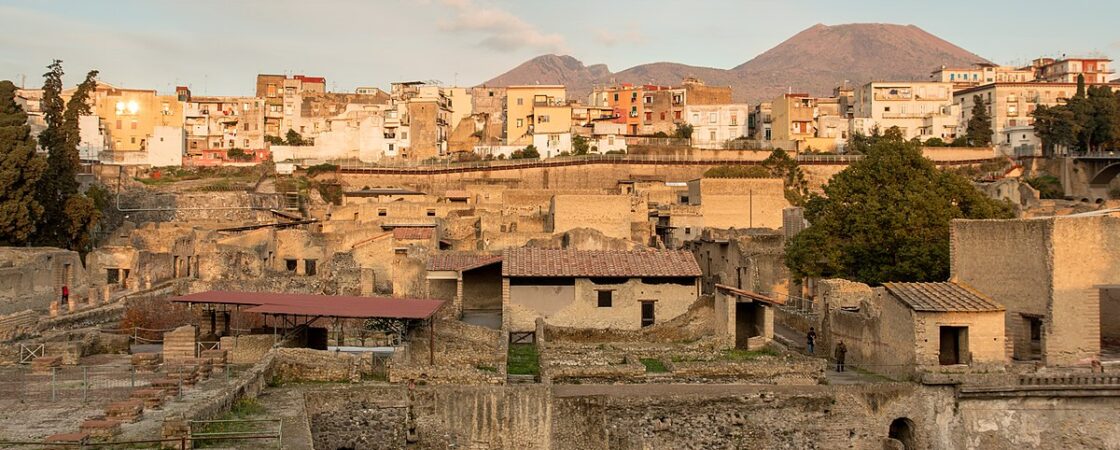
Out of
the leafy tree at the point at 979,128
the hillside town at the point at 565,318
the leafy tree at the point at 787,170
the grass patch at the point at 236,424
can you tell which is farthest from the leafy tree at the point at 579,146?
the grass patch at the point at 236,424

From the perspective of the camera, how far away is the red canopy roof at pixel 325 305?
969 inches

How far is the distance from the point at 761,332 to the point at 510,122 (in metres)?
63.2

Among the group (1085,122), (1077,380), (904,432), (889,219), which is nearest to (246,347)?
(904,432)

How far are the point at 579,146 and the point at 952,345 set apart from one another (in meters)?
59.5

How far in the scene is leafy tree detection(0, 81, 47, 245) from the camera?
4169 cm

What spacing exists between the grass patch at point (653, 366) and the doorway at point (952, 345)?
6.61 metres

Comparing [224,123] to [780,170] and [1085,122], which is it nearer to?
[780,170]

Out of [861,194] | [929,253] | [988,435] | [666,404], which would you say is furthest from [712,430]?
[861,194]

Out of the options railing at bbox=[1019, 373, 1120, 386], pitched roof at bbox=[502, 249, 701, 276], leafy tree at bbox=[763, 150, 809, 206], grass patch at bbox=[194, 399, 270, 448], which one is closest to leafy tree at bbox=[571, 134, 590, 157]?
leafy tree at bbox=[763, 150, 809, 206]

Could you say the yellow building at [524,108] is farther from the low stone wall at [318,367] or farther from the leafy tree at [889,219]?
the low stone wall at [318,367]

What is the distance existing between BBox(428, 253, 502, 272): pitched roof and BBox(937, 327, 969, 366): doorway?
1472cm

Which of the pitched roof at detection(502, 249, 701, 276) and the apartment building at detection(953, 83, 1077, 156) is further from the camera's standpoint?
the apartment building at detection(953, 83, 1077, 156)

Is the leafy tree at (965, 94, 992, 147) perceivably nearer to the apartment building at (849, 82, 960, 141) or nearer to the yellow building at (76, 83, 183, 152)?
the apartment building at (849, 82, 960, 141)

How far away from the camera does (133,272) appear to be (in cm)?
4284
